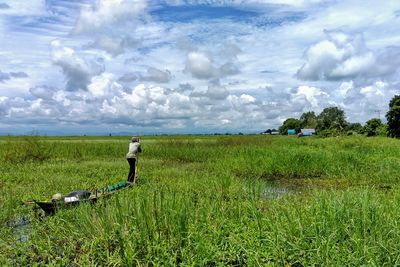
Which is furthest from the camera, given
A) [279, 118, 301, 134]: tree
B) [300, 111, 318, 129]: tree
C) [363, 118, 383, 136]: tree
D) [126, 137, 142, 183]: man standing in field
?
[279, 118, 301, 134]: tree

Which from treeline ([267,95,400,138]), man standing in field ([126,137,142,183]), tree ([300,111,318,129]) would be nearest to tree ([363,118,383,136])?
treeline ([267,95,400,138])

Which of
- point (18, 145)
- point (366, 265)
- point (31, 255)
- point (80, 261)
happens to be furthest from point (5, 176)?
point (366, 265)

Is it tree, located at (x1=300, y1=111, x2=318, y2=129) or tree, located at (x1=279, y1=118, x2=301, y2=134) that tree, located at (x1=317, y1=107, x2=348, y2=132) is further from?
tree, located at (x1=279, y1=118, x2=301, y2=134)

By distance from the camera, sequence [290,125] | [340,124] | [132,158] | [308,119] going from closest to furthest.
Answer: [132,158]
[340,124]
[308,119]
[290,125]

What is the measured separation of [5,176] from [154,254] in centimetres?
1102

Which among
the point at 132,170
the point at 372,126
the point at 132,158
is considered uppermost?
the point at 372,126

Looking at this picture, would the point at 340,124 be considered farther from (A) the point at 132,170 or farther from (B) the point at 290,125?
(A) the point at 132,170

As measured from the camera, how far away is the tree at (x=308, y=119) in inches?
3445

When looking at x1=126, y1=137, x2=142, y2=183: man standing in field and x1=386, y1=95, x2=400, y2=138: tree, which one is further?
x1=386, y1=95, x2=400, y2=138: tree

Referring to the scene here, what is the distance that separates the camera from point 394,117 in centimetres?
4097

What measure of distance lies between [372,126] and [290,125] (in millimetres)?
41324

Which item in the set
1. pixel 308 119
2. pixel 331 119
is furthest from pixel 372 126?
pixel 308 119

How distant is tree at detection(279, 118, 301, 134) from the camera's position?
93.9 metres

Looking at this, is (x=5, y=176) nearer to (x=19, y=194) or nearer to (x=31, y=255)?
(x=19, y=194)
